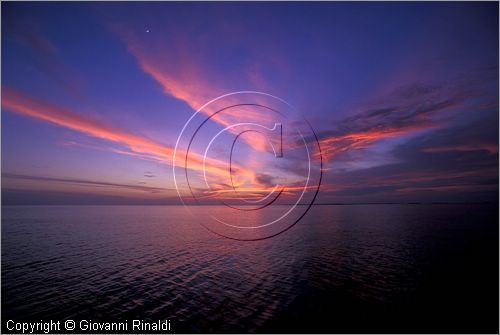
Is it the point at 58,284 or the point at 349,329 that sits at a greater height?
the point at 58,284

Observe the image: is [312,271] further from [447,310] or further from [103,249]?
[103,249]

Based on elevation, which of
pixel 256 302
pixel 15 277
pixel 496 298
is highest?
pixel 15 277

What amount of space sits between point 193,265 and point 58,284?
18876 millimetres

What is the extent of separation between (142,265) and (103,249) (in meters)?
20.5

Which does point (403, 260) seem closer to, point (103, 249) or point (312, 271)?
point (312, 271)

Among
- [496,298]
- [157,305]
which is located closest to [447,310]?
[496,298]

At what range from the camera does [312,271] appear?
4125 cm

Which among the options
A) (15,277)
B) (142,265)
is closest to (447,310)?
(142,265)

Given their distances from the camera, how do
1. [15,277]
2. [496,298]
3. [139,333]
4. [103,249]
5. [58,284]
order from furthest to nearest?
[103,249] < [15,277] < [58,284] < [496,298] < [139,333]

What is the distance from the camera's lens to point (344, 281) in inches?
1426

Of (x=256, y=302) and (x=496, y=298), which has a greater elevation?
(x=256, y=302)

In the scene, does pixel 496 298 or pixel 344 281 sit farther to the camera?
pixel 344 281

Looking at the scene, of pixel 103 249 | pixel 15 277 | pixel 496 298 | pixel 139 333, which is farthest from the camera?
pixel 103 249

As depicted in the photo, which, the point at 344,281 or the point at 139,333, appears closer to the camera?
the point at 139,333
